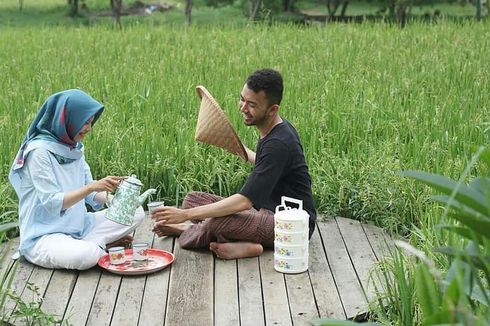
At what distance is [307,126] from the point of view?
18.5 ft

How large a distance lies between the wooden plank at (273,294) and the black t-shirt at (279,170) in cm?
28

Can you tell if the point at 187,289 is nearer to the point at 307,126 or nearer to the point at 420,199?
the point at 420,199

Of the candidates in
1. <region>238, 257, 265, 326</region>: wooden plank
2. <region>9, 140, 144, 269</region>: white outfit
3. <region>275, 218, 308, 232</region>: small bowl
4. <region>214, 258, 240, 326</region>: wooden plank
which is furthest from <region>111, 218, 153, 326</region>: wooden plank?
<region>275, 218, 308, 232</region>: small bowl

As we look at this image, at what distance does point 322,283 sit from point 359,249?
0.50m

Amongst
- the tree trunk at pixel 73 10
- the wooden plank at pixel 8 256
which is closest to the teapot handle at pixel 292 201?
the wooden plank at pixel 8 256

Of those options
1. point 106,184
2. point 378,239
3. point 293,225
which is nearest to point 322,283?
point 293,225

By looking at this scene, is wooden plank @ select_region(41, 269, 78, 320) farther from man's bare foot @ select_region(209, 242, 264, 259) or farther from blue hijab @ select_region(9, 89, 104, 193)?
man's bare foot @ select_region(209, 242, 264, 259)

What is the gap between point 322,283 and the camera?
12.2 feet

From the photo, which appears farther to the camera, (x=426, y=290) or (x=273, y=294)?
(x=273, y=294)

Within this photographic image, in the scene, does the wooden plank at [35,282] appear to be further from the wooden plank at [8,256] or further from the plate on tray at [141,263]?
the plate on tray at [141,263]

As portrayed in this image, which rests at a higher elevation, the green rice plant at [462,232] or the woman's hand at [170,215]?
the green rice plant at [462,232]

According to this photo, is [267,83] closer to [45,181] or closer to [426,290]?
[45,181]

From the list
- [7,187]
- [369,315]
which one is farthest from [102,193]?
[369,315]

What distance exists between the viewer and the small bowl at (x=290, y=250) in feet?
12.4
